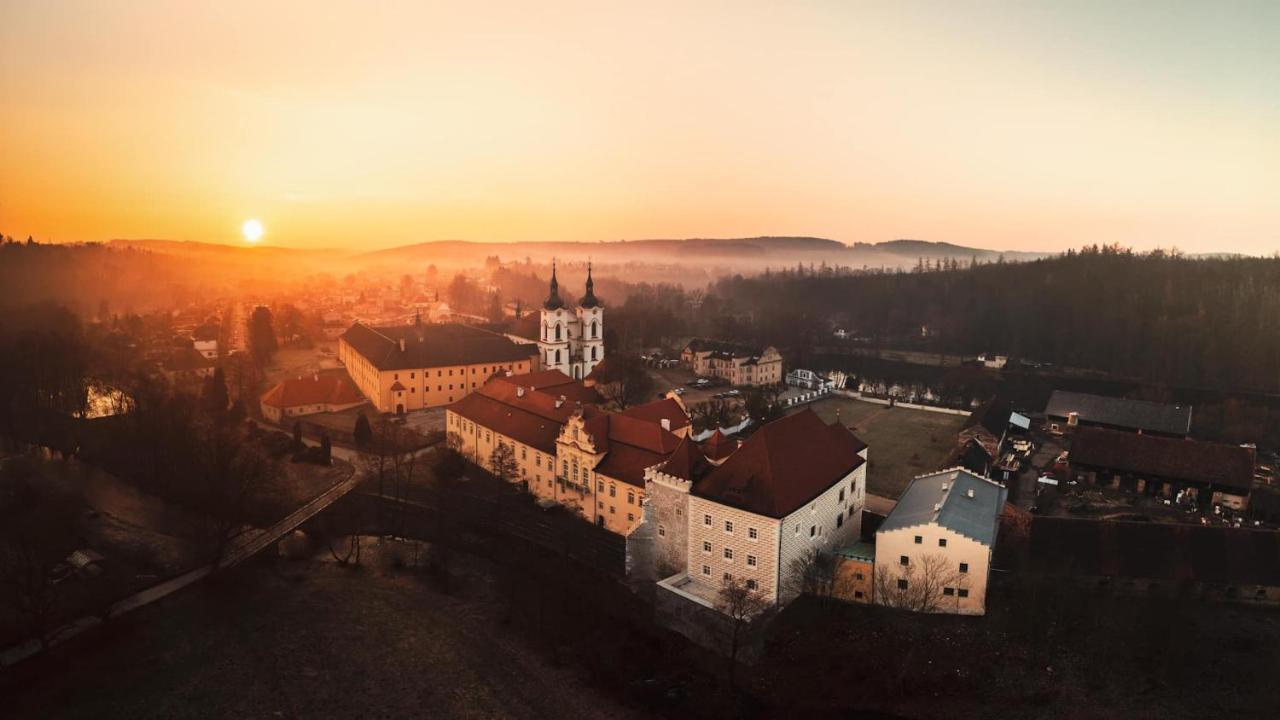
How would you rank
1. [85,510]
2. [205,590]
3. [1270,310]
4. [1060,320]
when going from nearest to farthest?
[205,590] < [85,510] < [1270,310] < [1060,320]

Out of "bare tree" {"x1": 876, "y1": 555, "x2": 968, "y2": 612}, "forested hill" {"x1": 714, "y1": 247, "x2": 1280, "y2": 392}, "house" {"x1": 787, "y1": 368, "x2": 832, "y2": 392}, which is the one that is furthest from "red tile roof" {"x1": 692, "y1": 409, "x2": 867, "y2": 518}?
"forested hill" {"x1": 714, "y1": 247, "x2": 1280, "y2": 392}

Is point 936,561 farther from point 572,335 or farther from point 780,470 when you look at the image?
point 572,335

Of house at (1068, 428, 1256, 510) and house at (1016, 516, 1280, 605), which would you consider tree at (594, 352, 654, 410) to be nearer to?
house at (1068, 428, 1256, 510)

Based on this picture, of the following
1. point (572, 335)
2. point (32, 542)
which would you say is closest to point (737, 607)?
point (32, 542)

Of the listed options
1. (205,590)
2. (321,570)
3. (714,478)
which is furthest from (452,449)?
(714,478)

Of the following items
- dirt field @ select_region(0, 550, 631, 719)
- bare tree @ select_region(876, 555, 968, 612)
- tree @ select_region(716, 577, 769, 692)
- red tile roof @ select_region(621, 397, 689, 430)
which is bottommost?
dirt field @ select_region(0, 550, 631, 719)

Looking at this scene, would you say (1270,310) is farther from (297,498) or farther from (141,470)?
(141,470)
